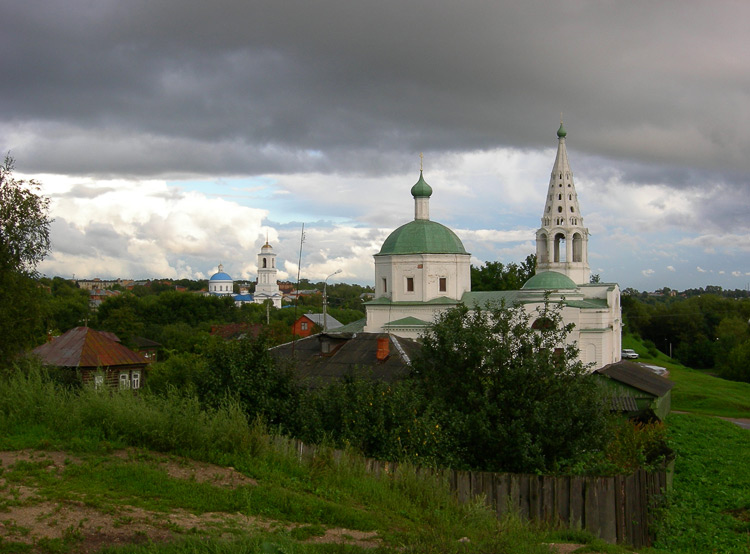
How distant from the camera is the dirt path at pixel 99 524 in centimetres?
651

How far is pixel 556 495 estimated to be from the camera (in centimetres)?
991

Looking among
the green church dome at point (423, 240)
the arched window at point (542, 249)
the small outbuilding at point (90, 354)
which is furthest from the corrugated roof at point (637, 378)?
the small outbuilding at point (90, 354)

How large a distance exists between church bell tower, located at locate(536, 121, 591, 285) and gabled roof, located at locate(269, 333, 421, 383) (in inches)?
780

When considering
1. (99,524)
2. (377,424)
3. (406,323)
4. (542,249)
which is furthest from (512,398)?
(542,249)

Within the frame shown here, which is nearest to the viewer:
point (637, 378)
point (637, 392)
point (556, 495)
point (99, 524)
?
point (99, 524)

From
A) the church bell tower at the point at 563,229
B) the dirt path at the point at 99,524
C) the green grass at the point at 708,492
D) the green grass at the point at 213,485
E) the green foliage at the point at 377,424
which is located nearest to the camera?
the dirt path at the point at 99,524

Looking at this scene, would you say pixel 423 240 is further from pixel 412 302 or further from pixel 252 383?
pixel 252 383

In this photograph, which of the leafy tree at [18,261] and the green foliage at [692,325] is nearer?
the leafy tree at [18,261]

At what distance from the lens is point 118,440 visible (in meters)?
9.33

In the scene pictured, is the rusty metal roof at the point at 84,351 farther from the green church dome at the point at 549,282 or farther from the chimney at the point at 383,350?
the green church dome at the point at 549,282

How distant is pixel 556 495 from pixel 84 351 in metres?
25.6

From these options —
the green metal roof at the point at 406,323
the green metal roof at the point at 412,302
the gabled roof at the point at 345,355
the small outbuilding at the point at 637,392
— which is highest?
the green metal roof at the point at 412,302

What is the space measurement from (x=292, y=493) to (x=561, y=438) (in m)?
5.06

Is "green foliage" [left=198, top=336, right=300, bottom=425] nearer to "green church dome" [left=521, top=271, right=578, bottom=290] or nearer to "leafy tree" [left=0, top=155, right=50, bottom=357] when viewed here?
"leafy tree" [left=0, top=155, right=50, bottom=357]
